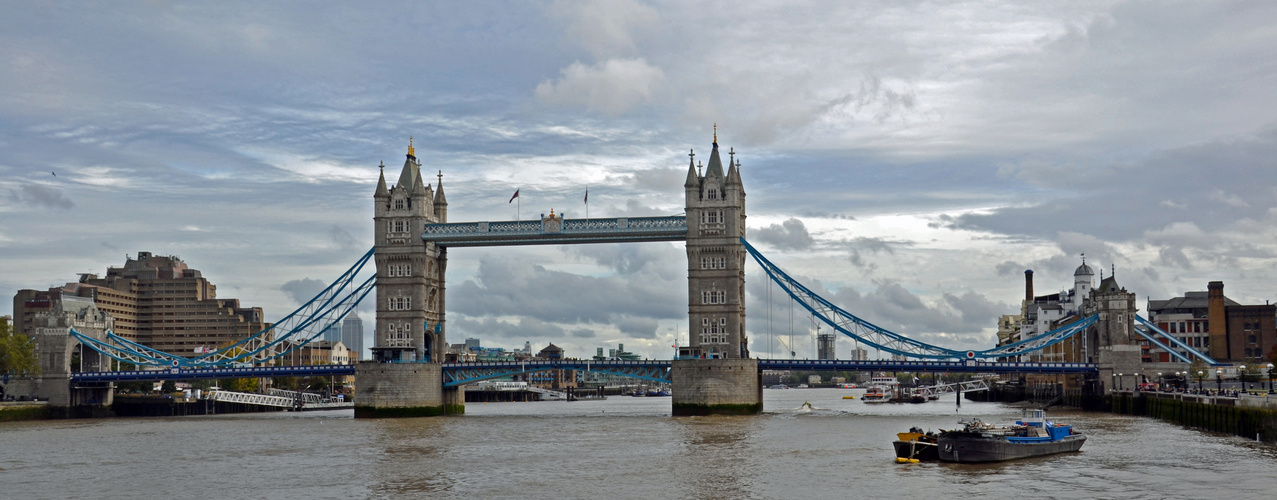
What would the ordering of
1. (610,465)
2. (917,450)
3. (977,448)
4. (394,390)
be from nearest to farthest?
(977,448), (917,450), (610,465), (394,390)

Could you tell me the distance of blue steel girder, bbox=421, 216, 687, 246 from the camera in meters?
106

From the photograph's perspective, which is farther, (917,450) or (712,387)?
(712,387)

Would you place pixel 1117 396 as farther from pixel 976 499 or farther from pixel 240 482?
pixel 240 482

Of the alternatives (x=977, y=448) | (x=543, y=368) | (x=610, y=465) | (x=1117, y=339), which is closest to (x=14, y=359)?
Result: (x=543, y=368)

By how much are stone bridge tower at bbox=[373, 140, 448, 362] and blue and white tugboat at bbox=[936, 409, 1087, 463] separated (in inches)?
2389

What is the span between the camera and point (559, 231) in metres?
107

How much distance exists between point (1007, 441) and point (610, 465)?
18307 mm

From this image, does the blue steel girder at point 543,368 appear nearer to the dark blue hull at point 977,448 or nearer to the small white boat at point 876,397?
the dark blue hull at point 977,448

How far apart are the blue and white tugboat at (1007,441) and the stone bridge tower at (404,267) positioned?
6068 cm

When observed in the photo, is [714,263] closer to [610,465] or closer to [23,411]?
[610,465]

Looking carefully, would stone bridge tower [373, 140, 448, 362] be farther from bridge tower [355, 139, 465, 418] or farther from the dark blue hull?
the dark blue hull

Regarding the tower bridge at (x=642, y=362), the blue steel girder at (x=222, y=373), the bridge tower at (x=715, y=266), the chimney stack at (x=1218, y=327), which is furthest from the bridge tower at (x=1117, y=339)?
the blue steel girder at (x=222, y=373)

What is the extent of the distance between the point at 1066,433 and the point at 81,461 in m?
49.1

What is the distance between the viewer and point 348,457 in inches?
2485
